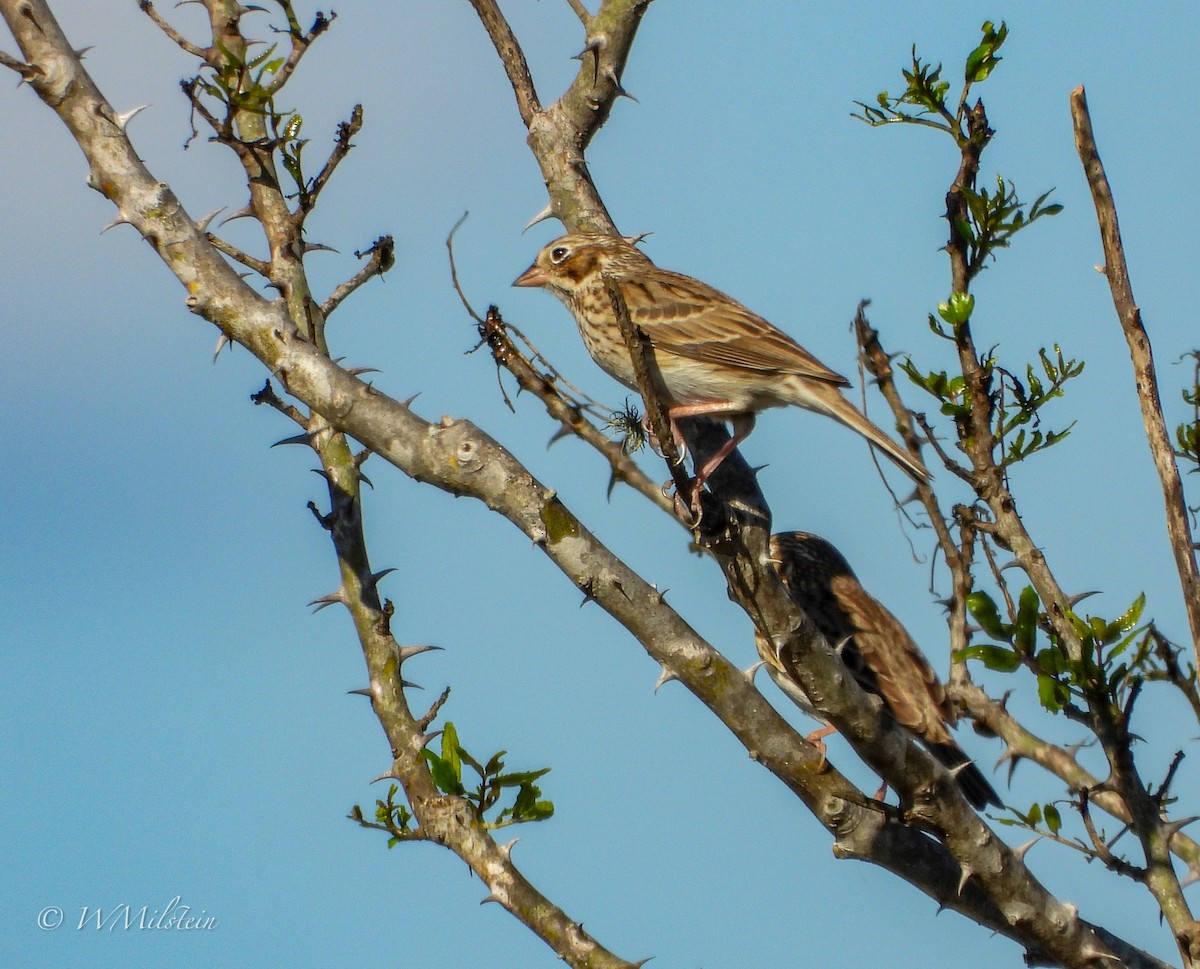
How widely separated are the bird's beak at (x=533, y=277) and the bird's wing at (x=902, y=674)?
305cm

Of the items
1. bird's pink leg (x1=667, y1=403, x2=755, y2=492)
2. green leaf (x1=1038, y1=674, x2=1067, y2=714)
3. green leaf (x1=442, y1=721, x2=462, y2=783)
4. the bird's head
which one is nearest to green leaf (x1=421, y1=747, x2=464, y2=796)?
green leaf (x1=442, y1=721, x2=462, y2=783)

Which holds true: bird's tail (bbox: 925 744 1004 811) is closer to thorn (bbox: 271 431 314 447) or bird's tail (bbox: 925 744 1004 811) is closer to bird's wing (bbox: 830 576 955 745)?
bird's wing (bbox: 830 576 955 745)

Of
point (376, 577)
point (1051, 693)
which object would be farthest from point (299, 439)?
point (1051, 693)

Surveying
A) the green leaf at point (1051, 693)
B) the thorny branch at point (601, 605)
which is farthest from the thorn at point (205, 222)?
the green leaf at point (1051, 693)

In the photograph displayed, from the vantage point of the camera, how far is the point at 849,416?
801cm

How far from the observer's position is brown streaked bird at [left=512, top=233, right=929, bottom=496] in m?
8.16

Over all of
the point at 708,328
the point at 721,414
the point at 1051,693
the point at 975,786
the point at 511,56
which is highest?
the point at 511,56

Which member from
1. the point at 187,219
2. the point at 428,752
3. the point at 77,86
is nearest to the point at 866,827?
the point at 428,752

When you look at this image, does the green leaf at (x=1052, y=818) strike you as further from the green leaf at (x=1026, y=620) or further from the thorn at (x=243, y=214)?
the thorn at (x=243, y=214)

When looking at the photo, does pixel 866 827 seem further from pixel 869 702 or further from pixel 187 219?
pixel 187 219

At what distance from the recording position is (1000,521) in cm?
629

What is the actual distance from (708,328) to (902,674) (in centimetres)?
250

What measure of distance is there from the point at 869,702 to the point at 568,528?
1357mm

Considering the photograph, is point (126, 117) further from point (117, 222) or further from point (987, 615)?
point (987, 615)
